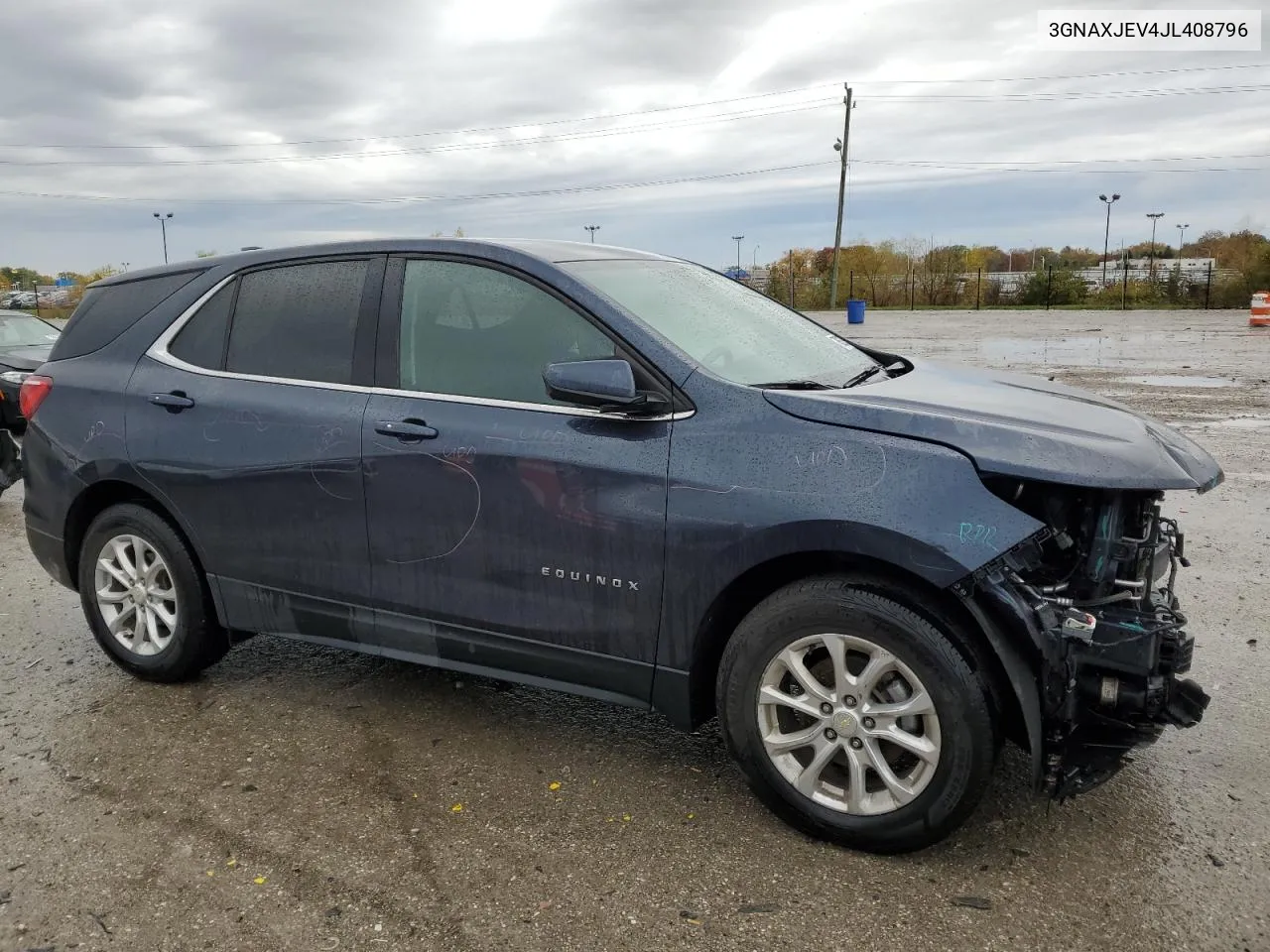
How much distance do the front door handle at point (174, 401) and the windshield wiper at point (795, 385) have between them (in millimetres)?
2352

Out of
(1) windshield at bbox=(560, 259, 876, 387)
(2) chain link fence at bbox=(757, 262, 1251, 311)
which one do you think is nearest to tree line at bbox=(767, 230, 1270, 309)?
(2) chain link fence at bbox=(757, 262, 1251, 311)

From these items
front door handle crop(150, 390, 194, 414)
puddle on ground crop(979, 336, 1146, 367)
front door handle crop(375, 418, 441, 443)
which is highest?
front door handle crop(150, 390, 194, 414)

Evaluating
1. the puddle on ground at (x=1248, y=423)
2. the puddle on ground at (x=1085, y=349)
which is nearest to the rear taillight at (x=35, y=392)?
the puddle on ground at (x=1248, y=423)

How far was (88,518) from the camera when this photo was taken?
4.53m

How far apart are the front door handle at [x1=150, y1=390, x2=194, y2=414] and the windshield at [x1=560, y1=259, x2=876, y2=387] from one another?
1724 millimetres

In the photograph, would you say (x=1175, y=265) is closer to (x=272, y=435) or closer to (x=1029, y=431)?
(x=1029, y=431)

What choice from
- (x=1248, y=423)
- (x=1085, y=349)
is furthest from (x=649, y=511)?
(x=1085, y=349)

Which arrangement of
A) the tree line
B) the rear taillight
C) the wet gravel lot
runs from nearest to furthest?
the wet gravel lot, the rear taillight, the tree line

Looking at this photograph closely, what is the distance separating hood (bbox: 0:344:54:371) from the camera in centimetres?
1107

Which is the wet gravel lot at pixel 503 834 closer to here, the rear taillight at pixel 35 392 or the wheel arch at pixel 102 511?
the wheel arch at pixel 102 511

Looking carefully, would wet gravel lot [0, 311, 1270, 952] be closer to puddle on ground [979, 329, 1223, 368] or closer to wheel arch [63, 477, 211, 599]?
wheel arch [63, 477, 211, 599]

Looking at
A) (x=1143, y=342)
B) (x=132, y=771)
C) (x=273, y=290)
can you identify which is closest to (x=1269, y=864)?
(x=132, y=771)

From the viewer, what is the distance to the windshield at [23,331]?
12.0 meters

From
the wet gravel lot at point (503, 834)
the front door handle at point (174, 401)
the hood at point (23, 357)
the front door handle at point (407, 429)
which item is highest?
the front door handle at point (174, 401)
